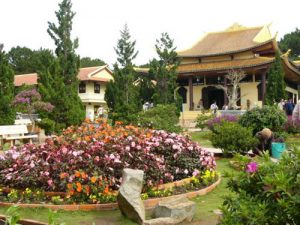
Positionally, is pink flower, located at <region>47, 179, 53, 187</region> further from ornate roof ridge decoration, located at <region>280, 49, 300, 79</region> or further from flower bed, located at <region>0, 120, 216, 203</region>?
ornate roof ridge decoration, located at <region>280, 49, 300, 79</region>

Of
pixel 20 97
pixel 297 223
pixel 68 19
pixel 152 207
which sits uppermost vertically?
pixel 68 19

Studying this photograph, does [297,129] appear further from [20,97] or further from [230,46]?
[230,46]

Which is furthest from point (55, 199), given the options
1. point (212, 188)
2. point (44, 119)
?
point (44, 119)

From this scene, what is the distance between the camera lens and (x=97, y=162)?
6.53m

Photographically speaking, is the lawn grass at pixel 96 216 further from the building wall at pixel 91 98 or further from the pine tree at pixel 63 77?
the building wall at pixel 91 98

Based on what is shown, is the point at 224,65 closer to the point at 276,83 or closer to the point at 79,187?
the point at 276,83

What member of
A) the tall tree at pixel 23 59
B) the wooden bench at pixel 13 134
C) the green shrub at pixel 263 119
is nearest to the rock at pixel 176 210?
the green shrub at pixel 263 119

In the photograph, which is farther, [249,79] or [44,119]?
[249,79]

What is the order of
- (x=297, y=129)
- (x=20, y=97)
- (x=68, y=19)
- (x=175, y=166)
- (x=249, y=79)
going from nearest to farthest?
(x=175, y=166), (x=297, y=129), (x=20, y=97), (x=68, y=19), (x=249, y=79)

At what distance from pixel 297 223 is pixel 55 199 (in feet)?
13.4

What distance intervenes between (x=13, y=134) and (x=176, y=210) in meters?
Answer: 12.5

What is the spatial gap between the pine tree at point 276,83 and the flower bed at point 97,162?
26.1 metres

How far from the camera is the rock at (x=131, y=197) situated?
527 centimetres

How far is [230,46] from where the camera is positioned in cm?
3753
